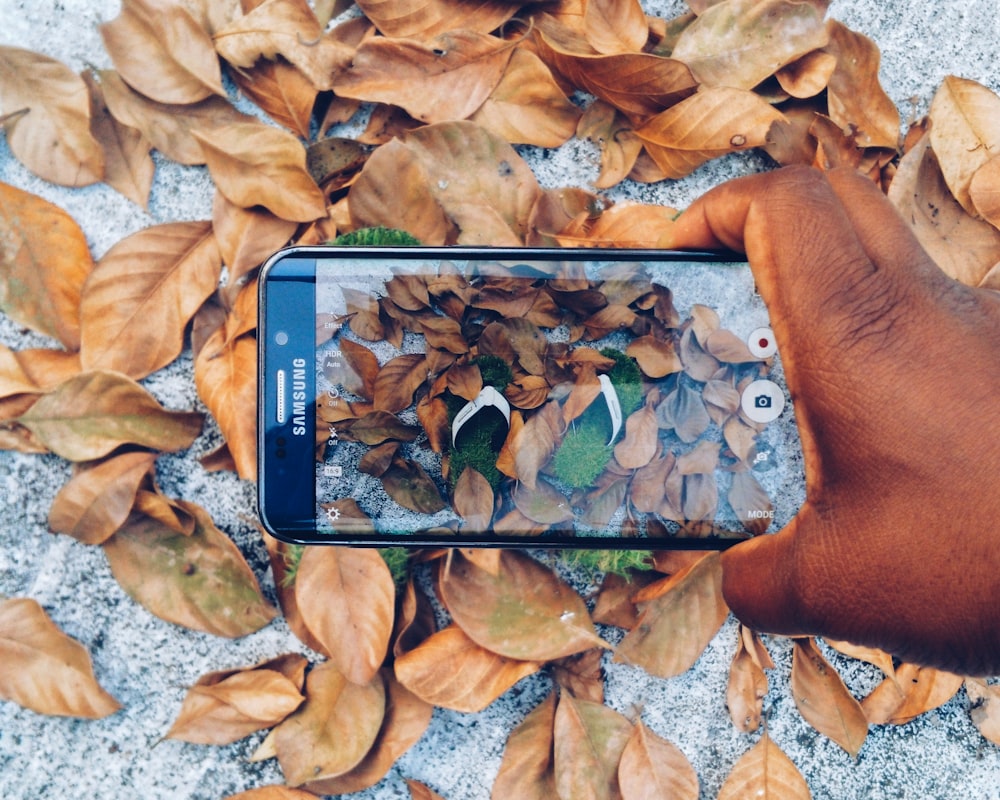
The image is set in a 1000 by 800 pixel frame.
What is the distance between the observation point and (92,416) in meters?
1.02

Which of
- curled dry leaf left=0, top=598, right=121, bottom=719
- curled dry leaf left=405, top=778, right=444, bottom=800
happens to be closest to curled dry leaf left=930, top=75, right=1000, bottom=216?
curled dry leaf left=405, top=778, right=444, bottom=800

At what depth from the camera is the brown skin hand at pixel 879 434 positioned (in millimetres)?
700

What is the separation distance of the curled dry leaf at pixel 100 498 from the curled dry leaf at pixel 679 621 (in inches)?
27.5

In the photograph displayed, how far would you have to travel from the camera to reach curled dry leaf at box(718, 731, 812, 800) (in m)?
1.04

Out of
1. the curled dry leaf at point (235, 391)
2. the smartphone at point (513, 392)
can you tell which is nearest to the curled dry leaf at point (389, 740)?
the smartphone at point (513, 392)

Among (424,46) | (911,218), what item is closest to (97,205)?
(424,46)

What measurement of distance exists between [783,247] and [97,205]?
3.03ft

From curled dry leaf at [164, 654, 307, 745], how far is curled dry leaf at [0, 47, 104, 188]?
641mm

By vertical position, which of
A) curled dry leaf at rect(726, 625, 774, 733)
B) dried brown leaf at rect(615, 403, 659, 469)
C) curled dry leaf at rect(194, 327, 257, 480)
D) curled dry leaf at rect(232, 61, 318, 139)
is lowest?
curled dry leaf at rect(726, 625, 774, 733)

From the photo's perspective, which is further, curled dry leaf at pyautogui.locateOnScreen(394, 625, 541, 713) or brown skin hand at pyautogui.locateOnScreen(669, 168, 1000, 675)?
curled dry leaf at pyautogui.locateOnScreen(394, 625, 541, 713)

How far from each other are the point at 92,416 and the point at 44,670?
0.35 meters

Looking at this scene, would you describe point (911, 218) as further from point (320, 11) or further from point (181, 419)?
point (181, 419)

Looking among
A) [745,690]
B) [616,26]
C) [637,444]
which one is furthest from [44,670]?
[616,26]

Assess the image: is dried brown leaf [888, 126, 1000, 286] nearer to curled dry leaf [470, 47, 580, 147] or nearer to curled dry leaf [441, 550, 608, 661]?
curled dry leaf [470, 47, 580, 147]
